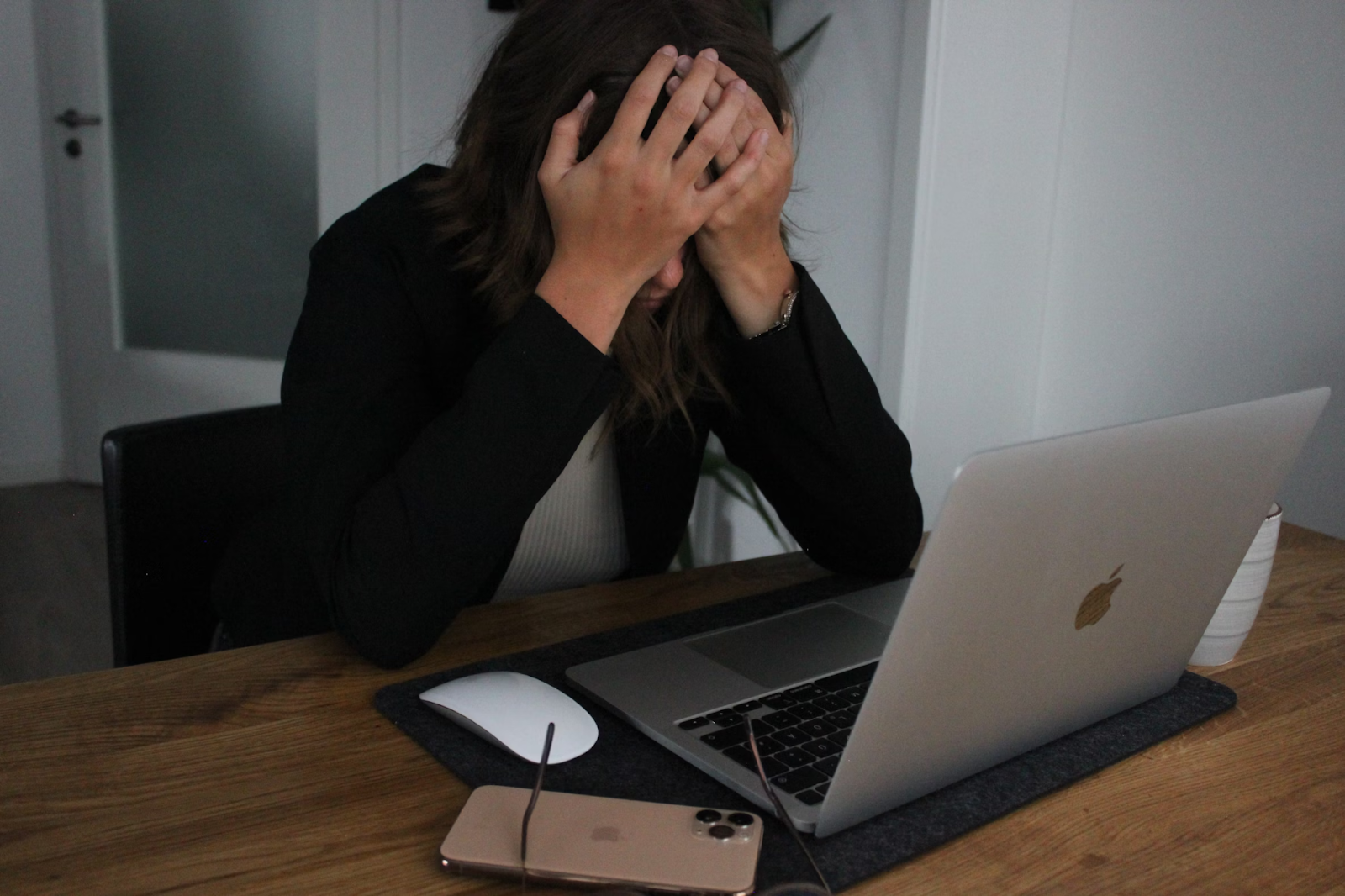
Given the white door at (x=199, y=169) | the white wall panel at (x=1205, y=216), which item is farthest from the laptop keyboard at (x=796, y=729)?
the white door at (x=199, y=169)

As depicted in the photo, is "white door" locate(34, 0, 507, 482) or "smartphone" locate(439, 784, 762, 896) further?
"white door" locate(34, 0, 507, 482)

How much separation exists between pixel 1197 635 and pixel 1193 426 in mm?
246

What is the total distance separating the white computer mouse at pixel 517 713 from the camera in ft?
2.15

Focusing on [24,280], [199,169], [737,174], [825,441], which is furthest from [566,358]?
[24,280]

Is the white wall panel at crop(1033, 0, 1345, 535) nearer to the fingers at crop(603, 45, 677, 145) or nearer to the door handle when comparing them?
the fingers at crop(603, 45, 677, 145)

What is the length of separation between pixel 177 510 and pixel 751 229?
0.63 metres

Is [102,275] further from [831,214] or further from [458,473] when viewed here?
[458,473]

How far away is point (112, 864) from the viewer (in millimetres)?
542

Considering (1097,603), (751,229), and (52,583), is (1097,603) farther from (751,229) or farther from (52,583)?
(52,583)

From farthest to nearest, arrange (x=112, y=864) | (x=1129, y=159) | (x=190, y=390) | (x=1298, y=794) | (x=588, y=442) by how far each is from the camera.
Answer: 1. (x=190, y=390)
2. (x=1129, y=159)
3. (x=588, y=442)
4. (x=1298, y=794)
5. (x=112, y=864)

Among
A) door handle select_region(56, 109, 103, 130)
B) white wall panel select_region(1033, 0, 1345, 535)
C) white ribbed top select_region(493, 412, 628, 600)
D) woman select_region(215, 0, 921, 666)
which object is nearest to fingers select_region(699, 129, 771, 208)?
woman select_region(215, 0, 921, 666)

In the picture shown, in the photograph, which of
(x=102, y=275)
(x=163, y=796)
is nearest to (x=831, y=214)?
(x=163, y=796)

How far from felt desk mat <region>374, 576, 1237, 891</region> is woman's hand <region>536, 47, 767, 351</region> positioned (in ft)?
0.92

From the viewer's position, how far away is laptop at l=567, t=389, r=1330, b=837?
52 centimetres
